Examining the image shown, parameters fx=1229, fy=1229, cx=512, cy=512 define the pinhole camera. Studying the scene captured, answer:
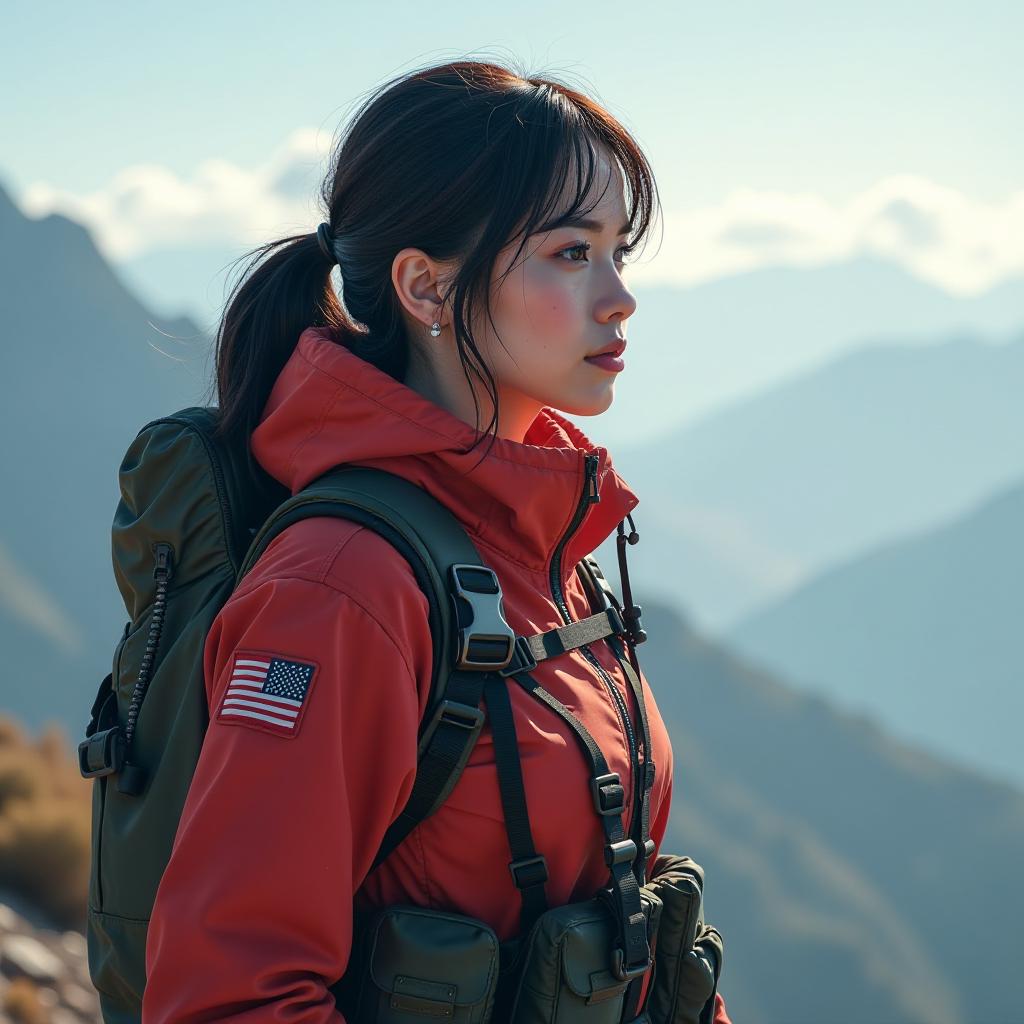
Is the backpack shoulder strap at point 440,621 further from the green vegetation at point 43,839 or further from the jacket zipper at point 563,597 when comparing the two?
the green vegetation at point 43,839

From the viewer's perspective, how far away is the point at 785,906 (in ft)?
206

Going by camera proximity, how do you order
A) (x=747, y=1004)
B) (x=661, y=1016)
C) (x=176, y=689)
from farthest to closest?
(x=747, y=1004) → (x=661, y=1016) → (x=176, y=689)

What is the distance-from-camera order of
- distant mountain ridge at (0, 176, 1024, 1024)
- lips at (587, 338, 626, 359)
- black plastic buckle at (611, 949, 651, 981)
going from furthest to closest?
distant mountain ridge at (0, 176, 1024, 1024), lips at (587, 338, 626, 359), black plastic buckle at (611, 949, 651, 981)

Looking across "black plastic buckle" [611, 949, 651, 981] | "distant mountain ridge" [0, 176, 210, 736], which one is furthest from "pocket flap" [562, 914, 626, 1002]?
"distant mountain ridge" [0, 176, 210, 736]

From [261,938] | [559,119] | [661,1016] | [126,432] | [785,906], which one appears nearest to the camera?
[261,938]

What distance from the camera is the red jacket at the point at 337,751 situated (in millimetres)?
1480

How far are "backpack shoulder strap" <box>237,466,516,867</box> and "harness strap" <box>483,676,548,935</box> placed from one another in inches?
1.3

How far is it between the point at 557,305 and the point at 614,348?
14cm

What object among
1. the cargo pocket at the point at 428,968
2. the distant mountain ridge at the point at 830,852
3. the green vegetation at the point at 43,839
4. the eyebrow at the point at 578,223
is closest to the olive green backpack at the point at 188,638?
the cargo pocket at the point at 428,968

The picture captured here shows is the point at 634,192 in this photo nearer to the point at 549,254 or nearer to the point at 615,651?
the point at 549,254

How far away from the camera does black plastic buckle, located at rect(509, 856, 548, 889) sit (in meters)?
1.68

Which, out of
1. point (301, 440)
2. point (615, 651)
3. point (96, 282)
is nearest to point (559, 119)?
point (301, 440)

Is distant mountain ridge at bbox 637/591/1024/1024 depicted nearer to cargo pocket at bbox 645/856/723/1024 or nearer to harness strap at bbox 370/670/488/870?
cargo pocket at bbox 645/856/723/1024

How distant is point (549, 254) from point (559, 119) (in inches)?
8.4
